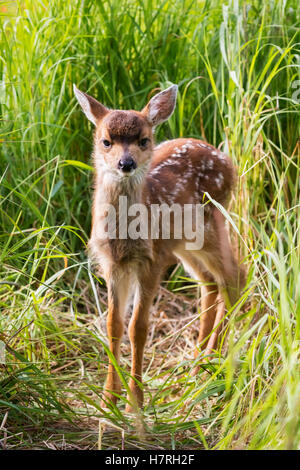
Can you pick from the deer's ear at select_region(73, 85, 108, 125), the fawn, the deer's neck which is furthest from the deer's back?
the deer's ear at select_region(73, 85, 108, 125)

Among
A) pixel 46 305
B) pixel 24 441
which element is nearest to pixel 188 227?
pixel 46 305

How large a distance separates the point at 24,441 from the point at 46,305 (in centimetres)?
116

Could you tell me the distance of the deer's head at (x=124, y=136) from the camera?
12.4ft

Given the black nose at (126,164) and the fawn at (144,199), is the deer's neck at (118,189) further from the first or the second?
the black nose at (126,164)

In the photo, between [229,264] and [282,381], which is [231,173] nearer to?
[229,264]

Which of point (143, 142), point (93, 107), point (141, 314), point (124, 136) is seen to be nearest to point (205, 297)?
point (141, 314)

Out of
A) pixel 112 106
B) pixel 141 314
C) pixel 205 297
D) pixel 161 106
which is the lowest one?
pixel 205 297

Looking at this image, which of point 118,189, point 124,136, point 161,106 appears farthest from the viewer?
point 161,106

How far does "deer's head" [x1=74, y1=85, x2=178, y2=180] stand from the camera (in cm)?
378

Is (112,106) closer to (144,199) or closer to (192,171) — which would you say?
(192,171)

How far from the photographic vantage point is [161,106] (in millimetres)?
4148

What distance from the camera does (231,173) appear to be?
4594 mm

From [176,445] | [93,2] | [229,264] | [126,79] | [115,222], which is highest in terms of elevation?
[93,2]

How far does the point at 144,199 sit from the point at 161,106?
527 mm
